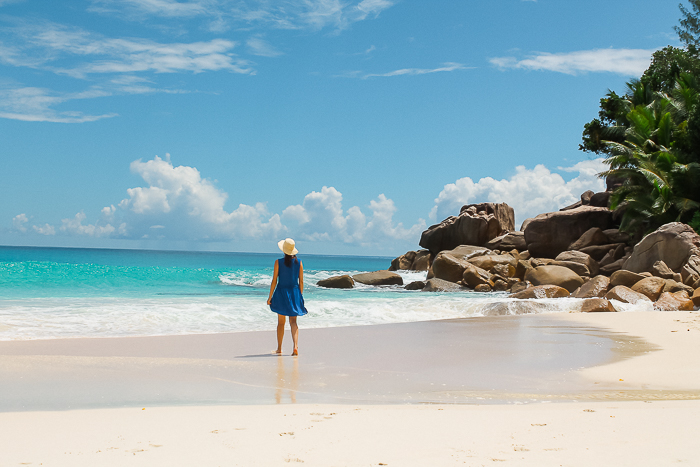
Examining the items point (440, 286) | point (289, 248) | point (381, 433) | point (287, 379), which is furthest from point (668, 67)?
point (381, 433)

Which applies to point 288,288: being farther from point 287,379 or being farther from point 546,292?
point 546,292

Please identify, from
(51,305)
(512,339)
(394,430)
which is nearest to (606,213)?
(512,339)

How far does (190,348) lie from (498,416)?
555 centimetres

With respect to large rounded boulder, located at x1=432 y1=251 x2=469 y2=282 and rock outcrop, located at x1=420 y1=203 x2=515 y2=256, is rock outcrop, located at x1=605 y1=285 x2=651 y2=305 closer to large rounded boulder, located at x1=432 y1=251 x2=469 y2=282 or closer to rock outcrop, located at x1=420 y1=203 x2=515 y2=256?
large rounded boulder, located at x1=432 y1=251 x2=469 y2=282

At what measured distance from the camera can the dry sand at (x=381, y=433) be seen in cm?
333

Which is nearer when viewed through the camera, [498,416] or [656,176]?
[498,416]

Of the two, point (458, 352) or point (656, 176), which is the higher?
point (656, 176)

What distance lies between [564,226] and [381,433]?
93.9 feet

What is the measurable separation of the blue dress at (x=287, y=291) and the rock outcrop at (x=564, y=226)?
83.0 ft

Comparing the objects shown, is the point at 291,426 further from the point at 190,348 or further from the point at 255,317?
the point at 255,317

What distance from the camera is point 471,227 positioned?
3681 centimetres

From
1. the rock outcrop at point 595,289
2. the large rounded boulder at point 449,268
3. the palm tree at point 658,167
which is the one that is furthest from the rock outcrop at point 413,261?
the rock outcrop at point 595,289

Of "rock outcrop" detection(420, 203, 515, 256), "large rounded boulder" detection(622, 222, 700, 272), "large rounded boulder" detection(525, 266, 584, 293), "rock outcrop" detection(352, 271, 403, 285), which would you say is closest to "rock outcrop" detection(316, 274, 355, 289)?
"rock outcrop" detection(352, 271, 403, 285)

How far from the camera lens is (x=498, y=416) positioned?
14.2 ft
